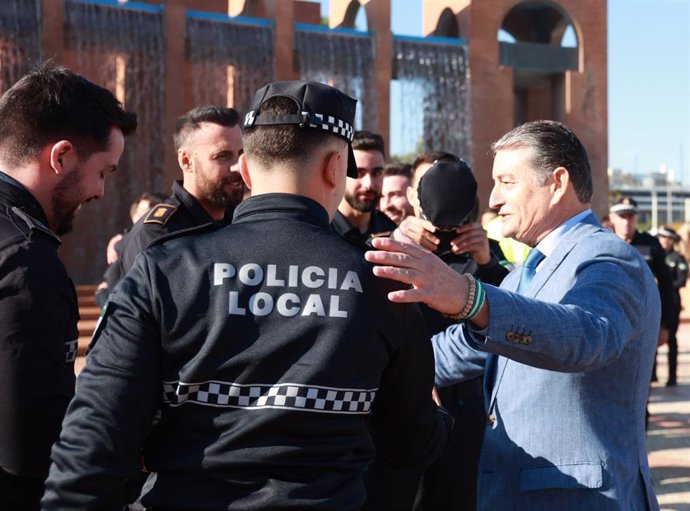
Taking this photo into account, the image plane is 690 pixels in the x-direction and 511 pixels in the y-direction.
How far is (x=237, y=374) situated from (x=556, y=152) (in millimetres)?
1309

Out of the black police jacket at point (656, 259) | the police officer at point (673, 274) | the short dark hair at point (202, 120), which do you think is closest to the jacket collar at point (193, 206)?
the short dark hair at point (202, 120)

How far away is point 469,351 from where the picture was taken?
292cm

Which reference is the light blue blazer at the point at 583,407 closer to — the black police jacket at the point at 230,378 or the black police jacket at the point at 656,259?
the black police jacket at the point at 230,378

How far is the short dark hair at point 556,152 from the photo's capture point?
8.74ft

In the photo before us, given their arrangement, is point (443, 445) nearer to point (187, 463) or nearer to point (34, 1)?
point (187, 463)

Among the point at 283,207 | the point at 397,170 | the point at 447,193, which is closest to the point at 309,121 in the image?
the point at 283,207

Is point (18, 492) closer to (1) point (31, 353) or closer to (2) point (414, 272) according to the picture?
(1) point (31, 353)

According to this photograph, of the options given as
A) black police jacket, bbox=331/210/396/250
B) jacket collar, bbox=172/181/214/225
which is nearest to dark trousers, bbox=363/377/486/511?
black police jacket, bbox=331/210/396/250

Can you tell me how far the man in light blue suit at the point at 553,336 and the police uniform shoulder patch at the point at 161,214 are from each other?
1.67 m

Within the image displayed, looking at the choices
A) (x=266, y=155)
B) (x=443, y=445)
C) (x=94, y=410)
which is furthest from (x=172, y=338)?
(x=443, y=445)

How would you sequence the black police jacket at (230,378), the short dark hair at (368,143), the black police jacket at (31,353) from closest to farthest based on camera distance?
the black police jacket at (230,378) → the black police jacket at (31,353) → the short dark hair at (368,143)

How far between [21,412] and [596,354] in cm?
141

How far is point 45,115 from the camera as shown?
2.60 metres

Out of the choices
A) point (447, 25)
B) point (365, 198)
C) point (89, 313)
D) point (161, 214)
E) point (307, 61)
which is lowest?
point (89, 313)
